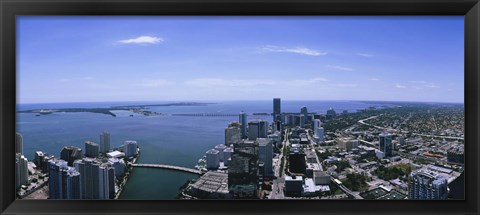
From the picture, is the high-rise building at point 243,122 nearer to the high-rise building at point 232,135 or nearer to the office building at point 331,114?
the high-rise building at point 232,135

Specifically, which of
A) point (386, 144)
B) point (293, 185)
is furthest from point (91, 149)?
point (386, 144)

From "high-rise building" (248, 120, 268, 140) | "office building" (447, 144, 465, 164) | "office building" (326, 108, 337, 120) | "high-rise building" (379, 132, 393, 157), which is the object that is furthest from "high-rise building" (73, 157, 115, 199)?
"office building" (447, 144, 465, 164)

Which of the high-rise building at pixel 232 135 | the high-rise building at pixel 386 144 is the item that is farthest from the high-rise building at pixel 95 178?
the high-rise building at pixel 386 144

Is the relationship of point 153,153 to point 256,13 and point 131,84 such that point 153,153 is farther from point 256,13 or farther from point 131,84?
point 256,13

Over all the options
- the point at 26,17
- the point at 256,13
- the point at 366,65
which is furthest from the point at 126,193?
the point at 366,65

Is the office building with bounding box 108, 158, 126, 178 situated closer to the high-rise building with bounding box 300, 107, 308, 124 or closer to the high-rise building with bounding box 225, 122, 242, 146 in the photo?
the high-rise building with bounding box 225, 122, 242, 146

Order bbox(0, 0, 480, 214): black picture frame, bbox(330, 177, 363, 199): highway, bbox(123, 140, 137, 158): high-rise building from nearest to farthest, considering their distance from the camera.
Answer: bbox(0, 0, 480, 214): black picture frame
bbox(330, 177, 363, 199): highway
bbox(123, 140, 137, 158): high-rise building
